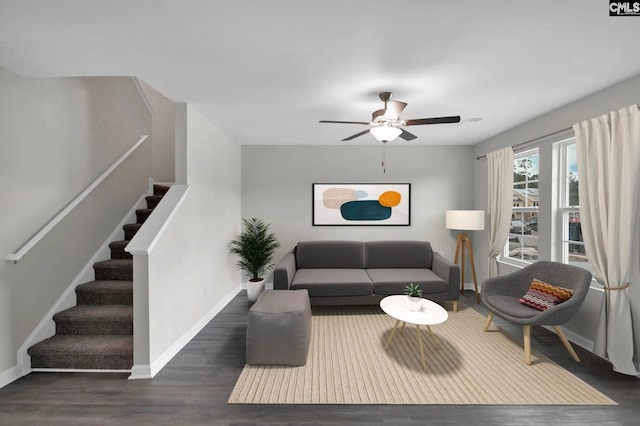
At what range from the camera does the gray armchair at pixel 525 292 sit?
2312 millimetres

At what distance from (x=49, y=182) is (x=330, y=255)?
3.36 meters

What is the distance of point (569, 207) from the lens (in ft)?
9.62

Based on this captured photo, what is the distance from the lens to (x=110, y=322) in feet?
8.07

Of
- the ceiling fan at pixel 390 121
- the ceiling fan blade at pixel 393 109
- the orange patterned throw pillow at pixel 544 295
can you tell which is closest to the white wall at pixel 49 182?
the ceiling fan at pixel 390 121

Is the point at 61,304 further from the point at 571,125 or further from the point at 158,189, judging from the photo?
the point at 571,125

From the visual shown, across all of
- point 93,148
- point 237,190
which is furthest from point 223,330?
point 93,148

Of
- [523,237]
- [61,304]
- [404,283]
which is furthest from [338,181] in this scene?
[61,304]

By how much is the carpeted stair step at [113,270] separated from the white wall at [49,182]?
17 cm

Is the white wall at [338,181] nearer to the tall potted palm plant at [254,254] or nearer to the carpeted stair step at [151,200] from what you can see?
the tall potted palm plant at [254,254]

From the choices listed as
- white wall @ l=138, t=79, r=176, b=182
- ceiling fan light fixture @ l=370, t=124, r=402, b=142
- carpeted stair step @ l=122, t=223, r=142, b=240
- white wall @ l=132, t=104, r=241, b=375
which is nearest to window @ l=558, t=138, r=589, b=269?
ceiling fan light fixture @ l=370, t=124, r=402, b=142

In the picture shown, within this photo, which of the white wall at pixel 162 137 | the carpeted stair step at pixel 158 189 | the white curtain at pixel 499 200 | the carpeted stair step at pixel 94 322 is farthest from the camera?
the white wall at pixel 162 137

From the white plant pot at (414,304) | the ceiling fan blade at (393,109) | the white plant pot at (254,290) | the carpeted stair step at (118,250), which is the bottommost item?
the white plant pot at (254,290)

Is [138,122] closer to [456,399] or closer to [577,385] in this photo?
[456,399]

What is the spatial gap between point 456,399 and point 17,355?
347 centimetres
